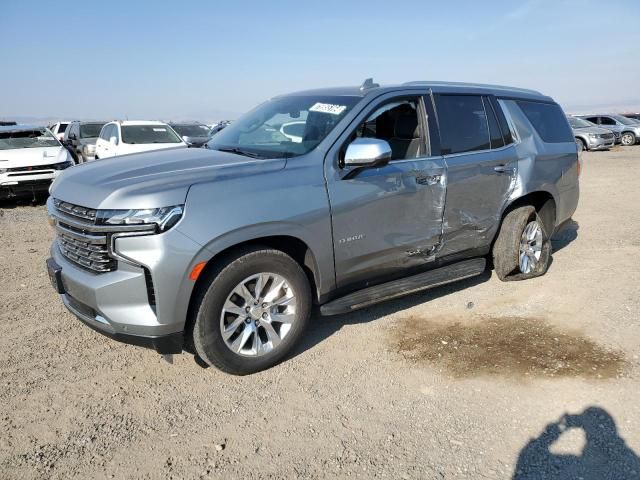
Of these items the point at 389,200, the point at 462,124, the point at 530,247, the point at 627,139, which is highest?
the point at 462,124

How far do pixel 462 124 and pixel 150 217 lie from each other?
2.94 meters

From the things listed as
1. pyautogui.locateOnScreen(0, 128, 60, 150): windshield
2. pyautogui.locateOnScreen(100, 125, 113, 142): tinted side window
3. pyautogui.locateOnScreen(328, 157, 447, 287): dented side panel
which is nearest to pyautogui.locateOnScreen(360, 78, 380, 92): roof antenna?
pyautogui.locateOnScreen(328, 157, 447, 287): dented side panel

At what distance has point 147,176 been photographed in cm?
324

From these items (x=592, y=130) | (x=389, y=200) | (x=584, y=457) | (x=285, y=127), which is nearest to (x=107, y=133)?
(x=285, y=127)

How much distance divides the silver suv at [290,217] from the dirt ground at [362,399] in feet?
1.25

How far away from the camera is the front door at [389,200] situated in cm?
367

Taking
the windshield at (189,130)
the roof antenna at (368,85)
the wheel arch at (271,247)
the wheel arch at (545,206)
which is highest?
the roof antenna at (368,85)

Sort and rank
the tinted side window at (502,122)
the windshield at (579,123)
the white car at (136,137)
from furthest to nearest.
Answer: the windshield at (579,123), the white car at (136,137), the tinted side window at (502,122)

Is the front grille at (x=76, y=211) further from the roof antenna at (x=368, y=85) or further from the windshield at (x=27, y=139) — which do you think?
the windshield at (x=27, y=139)

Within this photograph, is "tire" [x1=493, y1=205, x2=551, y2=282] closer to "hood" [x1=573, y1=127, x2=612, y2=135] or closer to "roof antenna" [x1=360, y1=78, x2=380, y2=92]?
"roof antenna" [x1=360, y1=78, x2=380, y2=92]

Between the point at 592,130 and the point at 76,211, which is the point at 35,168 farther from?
the point at 592,130

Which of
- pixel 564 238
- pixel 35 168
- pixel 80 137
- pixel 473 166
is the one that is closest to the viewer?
pixel 473 166

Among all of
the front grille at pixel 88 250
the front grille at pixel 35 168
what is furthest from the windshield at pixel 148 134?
the front grille at pixel 88 250

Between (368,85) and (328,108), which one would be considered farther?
(368,85)
